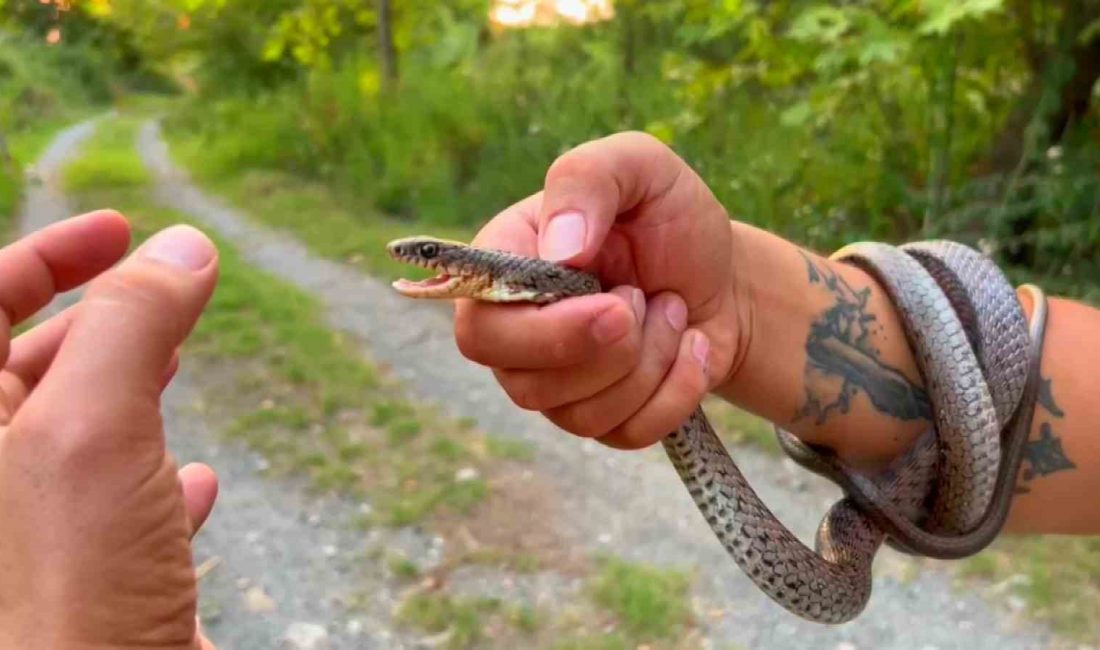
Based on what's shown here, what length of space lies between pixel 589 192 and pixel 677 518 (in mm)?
2620

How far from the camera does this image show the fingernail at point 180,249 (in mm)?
1342

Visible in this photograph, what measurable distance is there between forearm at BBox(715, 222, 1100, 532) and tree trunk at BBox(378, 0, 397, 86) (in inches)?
386

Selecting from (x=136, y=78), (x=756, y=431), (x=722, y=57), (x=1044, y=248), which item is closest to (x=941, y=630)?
(x=756, y=431)

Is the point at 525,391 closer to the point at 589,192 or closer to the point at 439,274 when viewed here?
the point at 439,274

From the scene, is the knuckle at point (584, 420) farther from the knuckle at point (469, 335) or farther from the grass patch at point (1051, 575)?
the grass patch at point (1051, 575)

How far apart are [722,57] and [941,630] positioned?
5.84 metres

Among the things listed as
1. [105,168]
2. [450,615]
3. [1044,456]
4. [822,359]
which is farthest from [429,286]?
[105,168]

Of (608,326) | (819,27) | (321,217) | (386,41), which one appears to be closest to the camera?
(608,326)

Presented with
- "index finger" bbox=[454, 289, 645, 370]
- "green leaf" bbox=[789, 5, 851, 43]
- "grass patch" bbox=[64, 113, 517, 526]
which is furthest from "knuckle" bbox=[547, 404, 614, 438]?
"green leaf" bbox=[789, 5, 851, 43]

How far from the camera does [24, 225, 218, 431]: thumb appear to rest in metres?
1.21

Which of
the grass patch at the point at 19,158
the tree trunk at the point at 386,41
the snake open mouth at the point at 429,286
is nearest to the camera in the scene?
the snake open mouth at the point at 429,286

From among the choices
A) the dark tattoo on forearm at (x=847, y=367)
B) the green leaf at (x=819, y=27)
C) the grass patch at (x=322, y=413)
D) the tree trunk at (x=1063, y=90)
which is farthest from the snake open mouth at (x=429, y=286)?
the tree trunk at (x=1063, y=90)

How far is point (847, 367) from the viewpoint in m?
2.23

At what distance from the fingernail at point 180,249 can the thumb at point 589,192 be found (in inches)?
23.8
